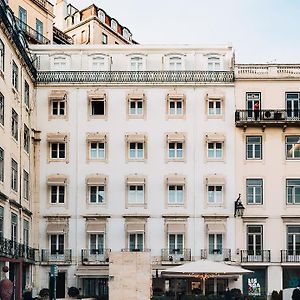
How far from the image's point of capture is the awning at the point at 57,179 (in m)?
60.4

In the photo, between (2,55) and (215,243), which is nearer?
(2,55)

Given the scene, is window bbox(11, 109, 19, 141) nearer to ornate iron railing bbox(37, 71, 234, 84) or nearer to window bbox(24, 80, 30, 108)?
window bbox(24, 80, 30, 108)

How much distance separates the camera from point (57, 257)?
59.8m

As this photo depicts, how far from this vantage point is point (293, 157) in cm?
6119

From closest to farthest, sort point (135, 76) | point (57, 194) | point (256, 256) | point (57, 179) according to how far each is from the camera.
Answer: point (256, 256)
point (57, 179)
point (57, 194)
point (135, 76)

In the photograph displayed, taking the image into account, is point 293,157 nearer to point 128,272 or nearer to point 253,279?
point 253,279

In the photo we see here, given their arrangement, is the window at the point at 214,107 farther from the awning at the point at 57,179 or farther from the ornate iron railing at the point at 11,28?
the ornate iron railing at the point at 11,28

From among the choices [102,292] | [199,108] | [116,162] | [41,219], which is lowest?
[102,292]

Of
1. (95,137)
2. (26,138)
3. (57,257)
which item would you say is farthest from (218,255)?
(26,138)

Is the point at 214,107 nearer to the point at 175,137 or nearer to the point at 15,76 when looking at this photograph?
the point at 175,137

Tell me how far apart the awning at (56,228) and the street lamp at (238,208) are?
40.0 ft

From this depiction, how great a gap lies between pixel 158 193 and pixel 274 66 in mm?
12569

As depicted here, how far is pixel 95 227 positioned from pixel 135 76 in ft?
37.4

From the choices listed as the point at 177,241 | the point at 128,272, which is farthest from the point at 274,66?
the point at 128,272
